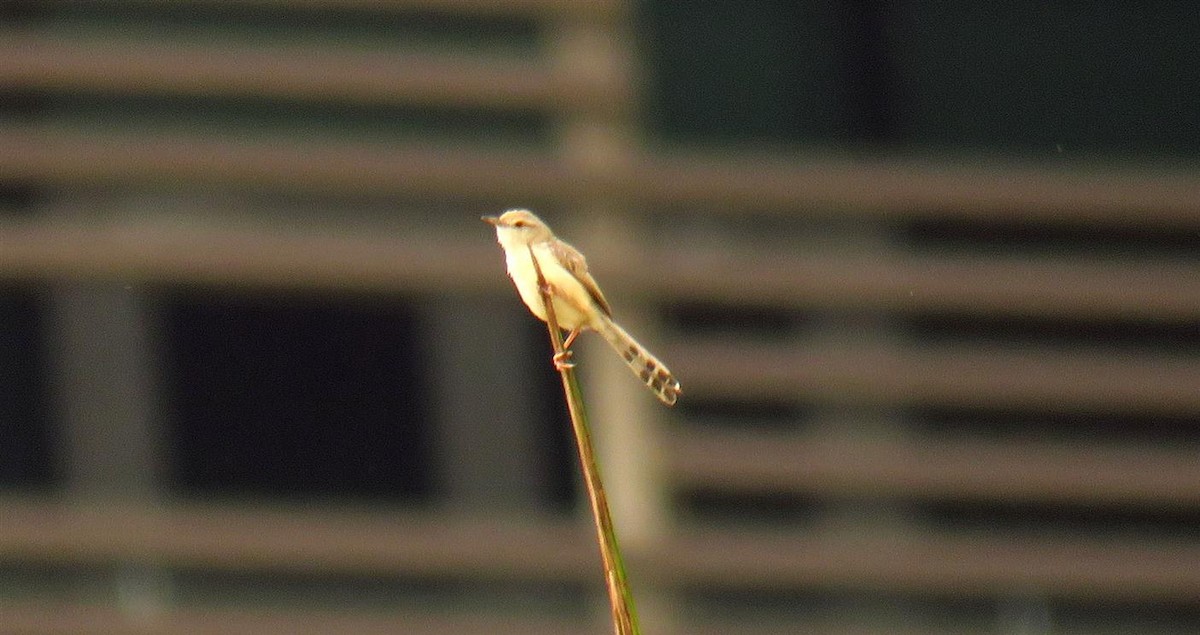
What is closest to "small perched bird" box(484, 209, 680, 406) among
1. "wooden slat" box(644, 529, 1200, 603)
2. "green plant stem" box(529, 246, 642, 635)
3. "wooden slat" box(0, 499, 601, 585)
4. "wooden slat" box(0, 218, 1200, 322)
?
"green plant stem" box(529, 246, 642, 635)

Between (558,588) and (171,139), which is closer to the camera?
(171,139)

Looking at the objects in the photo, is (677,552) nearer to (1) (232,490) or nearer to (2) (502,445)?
(2) (502,445)

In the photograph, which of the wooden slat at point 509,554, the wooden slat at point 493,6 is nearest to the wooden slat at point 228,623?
the wooden slat at point 509,554

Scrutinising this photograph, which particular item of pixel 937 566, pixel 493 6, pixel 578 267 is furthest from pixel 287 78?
pixel 578 267

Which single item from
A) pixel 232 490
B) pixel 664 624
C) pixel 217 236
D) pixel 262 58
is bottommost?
pixel 664 624

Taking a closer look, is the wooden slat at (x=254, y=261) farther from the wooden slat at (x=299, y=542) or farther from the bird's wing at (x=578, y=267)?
the bird's wing at (x=578, y=267)

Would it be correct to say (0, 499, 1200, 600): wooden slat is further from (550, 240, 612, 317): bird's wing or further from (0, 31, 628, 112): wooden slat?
(550, 240, 612, 317): bird's wing

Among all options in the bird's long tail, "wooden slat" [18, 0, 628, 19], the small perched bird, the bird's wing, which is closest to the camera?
the bird's long tail

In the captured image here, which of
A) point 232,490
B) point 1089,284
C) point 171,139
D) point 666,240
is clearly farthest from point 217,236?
point 1089,284

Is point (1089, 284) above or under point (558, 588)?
above
